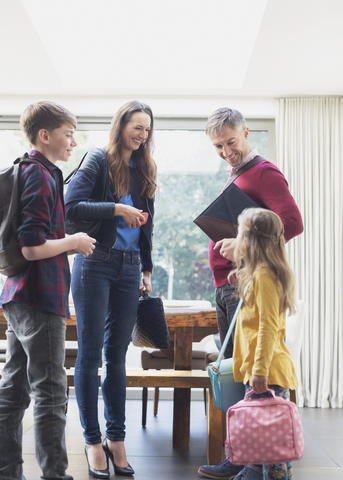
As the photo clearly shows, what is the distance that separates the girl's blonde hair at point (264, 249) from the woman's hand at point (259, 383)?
25 centimetres

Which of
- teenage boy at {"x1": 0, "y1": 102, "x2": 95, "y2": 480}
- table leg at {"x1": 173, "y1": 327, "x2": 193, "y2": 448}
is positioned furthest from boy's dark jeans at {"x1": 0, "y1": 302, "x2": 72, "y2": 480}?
table leg at {"x1": 173, "y1": 327, "x2": 193, "y2": 448}

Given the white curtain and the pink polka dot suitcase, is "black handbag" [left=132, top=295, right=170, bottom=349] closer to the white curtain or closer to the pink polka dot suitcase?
the pink polka dot suitcase

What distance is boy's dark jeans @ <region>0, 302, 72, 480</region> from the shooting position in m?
1.33

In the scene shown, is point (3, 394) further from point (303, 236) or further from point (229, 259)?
point (303, 236)

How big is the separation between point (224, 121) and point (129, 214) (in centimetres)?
55

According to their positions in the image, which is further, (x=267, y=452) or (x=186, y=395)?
(x=186, y=395)

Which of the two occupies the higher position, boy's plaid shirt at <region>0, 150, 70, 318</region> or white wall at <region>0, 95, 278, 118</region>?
white wall at <region>0, 95, 278, 118</region>

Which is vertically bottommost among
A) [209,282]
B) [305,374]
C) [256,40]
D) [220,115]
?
[305,374]

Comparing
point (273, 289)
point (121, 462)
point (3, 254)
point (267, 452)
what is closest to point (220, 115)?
point (273, 289)

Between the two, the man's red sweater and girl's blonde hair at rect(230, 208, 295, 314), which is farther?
the man's red sweater

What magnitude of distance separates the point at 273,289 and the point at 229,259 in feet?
0.82

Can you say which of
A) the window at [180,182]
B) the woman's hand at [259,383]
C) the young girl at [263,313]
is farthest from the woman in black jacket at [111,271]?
the window at [180,182]

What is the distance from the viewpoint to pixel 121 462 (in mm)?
1811

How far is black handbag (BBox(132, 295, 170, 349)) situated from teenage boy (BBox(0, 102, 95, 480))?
1.94 ft
